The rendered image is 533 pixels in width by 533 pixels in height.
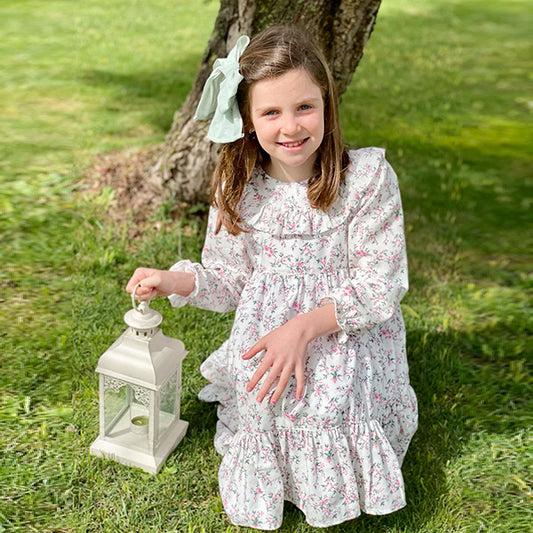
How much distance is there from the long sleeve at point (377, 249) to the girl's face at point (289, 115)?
0.20m

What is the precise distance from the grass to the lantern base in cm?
3

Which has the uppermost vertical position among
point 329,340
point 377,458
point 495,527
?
point 329,340

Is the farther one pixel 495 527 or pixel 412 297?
pixel 412 297

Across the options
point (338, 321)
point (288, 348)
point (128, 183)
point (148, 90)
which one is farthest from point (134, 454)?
point (148, 90)

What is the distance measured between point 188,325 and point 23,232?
3.85 ft

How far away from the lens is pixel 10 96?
5406 mm

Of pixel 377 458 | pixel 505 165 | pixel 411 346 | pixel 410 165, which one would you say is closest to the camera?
pixel 377 458

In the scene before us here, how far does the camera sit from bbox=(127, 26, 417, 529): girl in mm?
2031

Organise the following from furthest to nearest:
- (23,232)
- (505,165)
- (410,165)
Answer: (505,165) < (410,165) < (23,232)

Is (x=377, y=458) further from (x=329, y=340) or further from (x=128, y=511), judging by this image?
(x=128, y=511)

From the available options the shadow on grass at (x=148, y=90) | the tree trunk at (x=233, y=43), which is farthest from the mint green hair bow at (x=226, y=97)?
the shadow on grass at (x=148, y=90)

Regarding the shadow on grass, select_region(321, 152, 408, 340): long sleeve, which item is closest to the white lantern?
select_region(321, 152, 408, 340): long sleeve

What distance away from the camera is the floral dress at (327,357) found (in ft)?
6.79

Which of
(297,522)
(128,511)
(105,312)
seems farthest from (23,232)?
(297,522)
